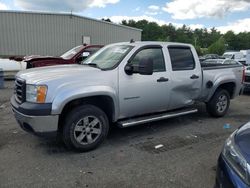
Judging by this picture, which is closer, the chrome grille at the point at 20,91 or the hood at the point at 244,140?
the hood at the point at 244,140

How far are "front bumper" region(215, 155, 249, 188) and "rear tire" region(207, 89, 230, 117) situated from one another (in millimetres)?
4051

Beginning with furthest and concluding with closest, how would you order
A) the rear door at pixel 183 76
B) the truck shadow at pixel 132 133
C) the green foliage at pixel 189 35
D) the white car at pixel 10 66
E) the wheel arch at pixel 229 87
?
the green foliage at pixel 189 35 < the white car at pixel 10 66 < the wheel arch at pixel 229 87 < the rear door at pixel 183 76 < the truck shadow at pixel 132 133

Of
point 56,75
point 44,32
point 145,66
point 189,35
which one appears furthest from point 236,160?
point 189,35

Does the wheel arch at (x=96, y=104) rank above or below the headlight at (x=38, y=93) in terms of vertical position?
below

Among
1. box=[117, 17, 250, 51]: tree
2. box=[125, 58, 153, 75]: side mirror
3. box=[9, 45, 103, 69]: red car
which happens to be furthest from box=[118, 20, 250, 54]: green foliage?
box=[125, 58, 153, 75]: side mirror

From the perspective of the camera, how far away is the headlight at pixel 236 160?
2127mm

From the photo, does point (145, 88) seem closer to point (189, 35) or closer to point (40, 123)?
point (40, 123)

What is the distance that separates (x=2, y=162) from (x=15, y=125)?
1942mm

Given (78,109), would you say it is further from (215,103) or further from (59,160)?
(215,103)

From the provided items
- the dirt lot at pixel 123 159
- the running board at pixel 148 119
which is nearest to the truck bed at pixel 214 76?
the running board at pixel 148 119

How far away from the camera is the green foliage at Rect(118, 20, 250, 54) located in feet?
335

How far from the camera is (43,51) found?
22.4 metres

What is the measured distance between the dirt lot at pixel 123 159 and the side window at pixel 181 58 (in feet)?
4.36

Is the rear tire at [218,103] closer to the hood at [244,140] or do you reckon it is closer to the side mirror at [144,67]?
the side mirror at [144,67]
